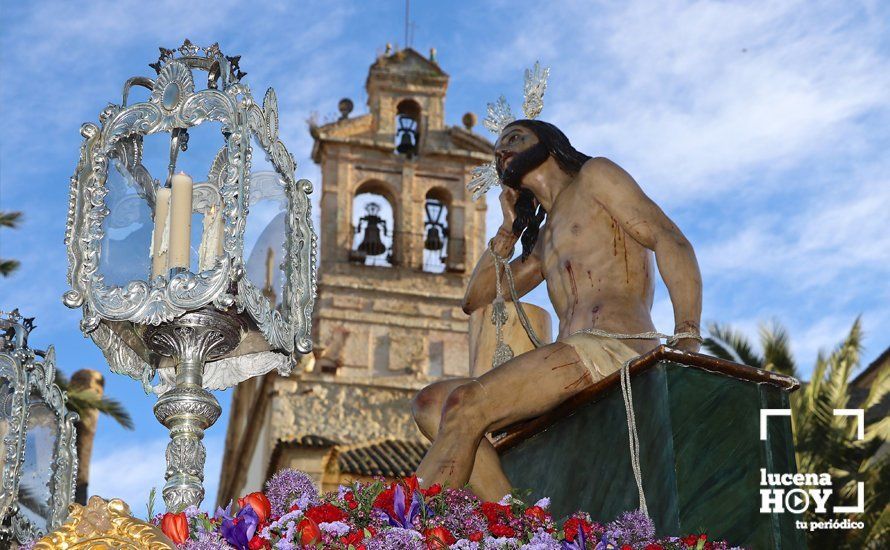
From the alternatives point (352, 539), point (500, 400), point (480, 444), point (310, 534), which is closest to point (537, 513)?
point (352, 539)

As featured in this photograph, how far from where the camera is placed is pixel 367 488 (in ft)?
18.4

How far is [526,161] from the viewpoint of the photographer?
8531 millimetres

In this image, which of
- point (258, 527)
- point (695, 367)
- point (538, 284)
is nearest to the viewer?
point (258, 527)

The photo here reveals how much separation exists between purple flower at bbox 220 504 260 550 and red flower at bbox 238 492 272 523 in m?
0.02

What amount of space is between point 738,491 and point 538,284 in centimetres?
225

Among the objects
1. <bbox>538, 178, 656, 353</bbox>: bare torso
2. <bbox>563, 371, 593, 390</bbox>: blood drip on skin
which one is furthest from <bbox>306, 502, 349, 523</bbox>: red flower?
<bbox>538, 178, 656, 353</bbox>: bare torso

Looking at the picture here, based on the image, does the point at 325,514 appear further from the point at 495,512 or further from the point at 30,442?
the point at 30,442

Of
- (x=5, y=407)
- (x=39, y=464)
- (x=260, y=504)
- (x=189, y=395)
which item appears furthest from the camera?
(x=39, y=464)

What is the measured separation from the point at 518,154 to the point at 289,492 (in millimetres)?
3394

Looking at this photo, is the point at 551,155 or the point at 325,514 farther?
the point at 551,155

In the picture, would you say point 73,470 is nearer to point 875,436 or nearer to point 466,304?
point 466,304

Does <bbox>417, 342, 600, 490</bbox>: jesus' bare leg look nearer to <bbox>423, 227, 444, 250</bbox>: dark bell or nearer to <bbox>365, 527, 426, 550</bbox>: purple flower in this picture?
<bbox>365, 527, 426, 550</bbox>: purple flower

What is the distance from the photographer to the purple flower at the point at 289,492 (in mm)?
5465

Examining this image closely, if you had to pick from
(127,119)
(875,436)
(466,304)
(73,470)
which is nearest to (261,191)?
(127,119)
